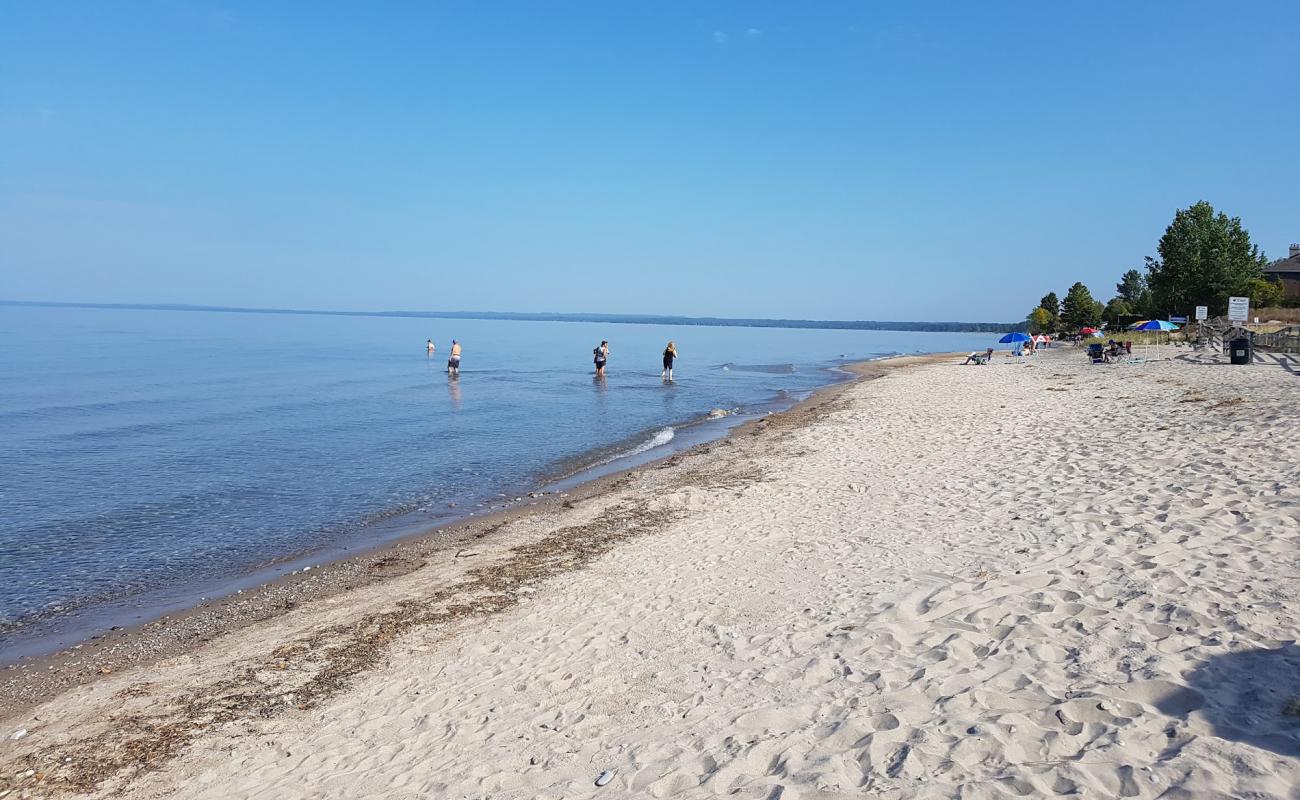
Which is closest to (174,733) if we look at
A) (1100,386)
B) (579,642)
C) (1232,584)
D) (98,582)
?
(579,642)

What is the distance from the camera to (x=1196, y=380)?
21766mm

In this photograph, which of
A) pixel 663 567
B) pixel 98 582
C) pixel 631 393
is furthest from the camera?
pixel 631 393

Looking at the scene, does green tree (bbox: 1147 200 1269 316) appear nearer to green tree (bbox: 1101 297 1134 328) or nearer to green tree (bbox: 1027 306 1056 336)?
green tree (bbox: 1101 297 1134 328)

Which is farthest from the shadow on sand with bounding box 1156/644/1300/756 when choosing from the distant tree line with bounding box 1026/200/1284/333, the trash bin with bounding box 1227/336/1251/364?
the distant tree line with bounding box 1026/200/1284/333

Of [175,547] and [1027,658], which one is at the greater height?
[1027,658]

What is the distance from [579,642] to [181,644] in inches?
185

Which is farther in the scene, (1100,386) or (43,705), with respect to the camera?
(1100,386)

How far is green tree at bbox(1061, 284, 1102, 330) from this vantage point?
68.2 meters

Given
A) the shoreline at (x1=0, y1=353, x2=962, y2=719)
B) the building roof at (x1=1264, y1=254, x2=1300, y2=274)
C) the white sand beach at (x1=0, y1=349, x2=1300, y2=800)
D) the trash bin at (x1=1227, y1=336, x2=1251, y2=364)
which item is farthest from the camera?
the building roof at (x1=1264, y1=254, x2=1300, y2=274)

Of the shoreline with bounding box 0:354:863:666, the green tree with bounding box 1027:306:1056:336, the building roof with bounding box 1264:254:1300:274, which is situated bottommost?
the shoreline with bounding box 0:354:863:666

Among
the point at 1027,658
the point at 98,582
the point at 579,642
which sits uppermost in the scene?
the point at 1027,658

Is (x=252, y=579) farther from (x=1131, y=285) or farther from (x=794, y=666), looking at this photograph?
(x=1131, y=285)

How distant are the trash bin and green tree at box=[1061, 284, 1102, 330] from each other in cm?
4516

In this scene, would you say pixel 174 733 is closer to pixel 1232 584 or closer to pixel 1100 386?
pixel 1232 584
